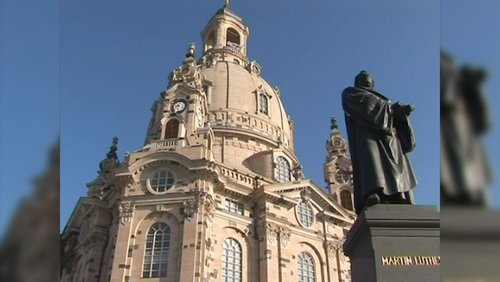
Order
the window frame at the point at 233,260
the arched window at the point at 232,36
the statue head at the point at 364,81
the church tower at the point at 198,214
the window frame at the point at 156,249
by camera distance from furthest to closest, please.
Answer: the arched window at the point at 232,36 < the window frame at the point at 233,260 < the church tower at the point at 198,214 < the window frame at the point at 156,249 < the statue head at the point at 364,81

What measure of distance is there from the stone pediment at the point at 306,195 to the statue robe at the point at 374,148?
2443 cm

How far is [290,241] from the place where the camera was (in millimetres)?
32594

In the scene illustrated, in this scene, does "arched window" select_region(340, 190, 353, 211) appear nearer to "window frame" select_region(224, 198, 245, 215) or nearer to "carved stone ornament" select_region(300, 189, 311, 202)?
"carved stone ornament" select_region(300, 189, 311, 202)

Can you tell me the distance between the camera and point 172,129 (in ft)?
112

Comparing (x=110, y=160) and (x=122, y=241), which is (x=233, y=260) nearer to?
(x=122, y=241)

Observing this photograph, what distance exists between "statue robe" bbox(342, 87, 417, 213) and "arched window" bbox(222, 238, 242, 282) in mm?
22980

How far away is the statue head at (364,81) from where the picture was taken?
9031 mm

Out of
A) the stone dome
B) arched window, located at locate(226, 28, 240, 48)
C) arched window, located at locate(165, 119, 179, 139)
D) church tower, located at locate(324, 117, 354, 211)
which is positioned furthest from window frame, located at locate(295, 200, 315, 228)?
arched window, located at locate(226, 28, 240, 48)

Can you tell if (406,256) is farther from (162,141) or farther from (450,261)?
(162,141)

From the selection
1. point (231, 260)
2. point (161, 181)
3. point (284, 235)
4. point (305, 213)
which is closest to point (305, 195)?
point (305, 213)

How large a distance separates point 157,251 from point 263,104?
76.4 ft

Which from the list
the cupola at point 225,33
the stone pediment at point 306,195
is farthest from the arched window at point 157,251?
the cupola at point 225,33

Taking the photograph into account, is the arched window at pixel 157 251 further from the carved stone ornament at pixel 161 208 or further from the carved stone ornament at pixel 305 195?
the carved stone ornament at pixel 305 195

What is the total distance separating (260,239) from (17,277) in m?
29.8
